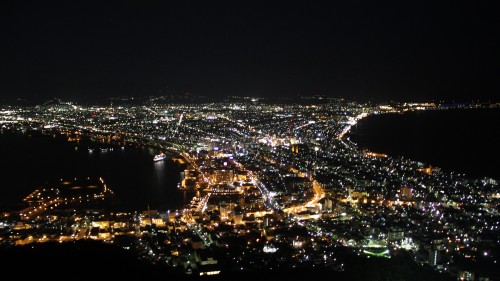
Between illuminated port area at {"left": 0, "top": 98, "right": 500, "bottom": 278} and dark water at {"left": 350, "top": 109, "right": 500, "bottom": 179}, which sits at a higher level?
illuminated port area at {"left": 0, "top": 98, "right": 500, "bottom": 278}

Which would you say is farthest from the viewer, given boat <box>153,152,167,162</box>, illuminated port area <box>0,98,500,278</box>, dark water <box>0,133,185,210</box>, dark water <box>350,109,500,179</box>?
boat <box>153,152,167,162</box>

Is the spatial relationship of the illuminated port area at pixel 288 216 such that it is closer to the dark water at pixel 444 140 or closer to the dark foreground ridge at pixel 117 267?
the dark foreground ridge at pixel 117 267

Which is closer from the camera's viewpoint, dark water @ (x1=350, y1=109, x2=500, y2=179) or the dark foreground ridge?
the dark foreground ridge

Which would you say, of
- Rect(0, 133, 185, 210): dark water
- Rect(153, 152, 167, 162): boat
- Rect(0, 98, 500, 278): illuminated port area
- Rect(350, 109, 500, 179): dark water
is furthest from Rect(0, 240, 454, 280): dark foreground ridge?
Rect(153, 152, 167, 162): boat

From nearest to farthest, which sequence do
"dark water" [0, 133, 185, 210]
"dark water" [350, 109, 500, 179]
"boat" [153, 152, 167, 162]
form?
"dark water" [0, 133, 185, 210], "dark water" [350, 109, 500, 179], "boat" [153, 152, 167, 162]

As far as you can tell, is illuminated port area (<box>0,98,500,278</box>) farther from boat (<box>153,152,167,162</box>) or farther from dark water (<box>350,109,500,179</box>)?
dark water (<box>350,109,500,179</box>)

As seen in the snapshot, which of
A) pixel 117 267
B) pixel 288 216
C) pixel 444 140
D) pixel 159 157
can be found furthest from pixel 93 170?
pixel 444 140
